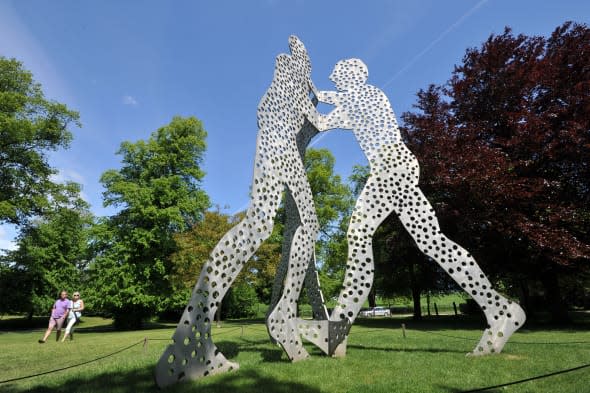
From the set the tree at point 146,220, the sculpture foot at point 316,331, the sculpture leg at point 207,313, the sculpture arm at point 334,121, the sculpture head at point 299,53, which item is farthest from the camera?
the tree at point 146,220

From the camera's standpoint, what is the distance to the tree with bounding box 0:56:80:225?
714 inches

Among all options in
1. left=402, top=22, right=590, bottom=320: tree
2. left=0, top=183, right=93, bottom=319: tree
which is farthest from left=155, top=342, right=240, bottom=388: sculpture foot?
left=0, top=183, right=93, bottom=319: tree

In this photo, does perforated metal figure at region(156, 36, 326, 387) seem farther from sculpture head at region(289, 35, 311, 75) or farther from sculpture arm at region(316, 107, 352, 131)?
sculpture arm at region(316, 107, 352, 131)

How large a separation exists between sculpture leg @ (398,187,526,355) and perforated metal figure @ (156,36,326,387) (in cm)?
217

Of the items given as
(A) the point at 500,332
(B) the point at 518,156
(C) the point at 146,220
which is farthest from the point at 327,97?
(C) the point at 146,220

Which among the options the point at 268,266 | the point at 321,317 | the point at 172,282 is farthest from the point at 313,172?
the point at 321,317

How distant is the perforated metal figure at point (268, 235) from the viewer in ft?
17.6

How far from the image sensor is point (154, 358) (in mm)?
7422

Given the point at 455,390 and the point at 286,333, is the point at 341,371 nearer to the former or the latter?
the point at 286,333

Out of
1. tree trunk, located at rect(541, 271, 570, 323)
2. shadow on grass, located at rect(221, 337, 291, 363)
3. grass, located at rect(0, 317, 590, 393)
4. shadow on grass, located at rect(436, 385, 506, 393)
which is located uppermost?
tree trunk, located at rect(541, 271, 570, 323)

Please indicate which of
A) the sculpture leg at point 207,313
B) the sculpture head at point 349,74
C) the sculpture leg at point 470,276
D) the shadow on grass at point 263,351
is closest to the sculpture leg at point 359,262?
the sculpture leg at point 470,276

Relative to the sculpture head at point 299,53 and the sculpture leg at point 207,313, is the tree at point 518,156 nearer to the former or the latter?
the sculpture head at point 299,53

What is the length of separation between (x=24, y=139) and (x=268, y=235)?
17992mm

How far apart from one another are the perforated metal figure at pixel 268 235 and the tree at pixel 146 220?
14644 mm
